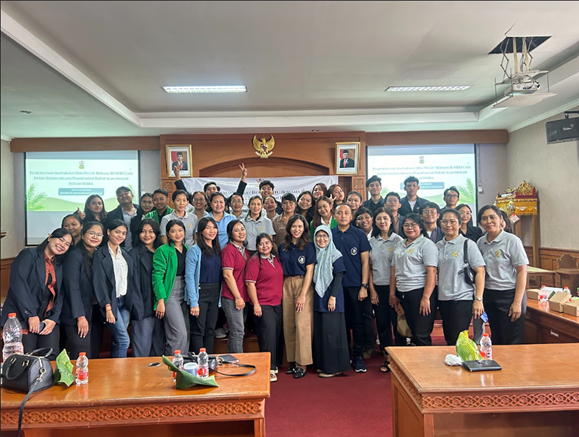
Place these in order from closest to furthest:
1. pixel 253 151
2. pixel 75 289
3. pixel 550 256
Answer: pixel 75 289 < pixel 550 256 < pixel 253 151

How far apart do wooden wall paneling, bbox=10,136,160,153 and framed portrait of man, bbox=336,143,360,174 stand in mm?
3230

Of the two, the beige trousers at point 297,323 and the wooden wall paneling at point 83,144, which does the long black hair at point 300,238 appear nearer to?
the beige trousers at point 297,323

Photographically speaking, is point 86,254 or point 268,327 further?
point 268,327

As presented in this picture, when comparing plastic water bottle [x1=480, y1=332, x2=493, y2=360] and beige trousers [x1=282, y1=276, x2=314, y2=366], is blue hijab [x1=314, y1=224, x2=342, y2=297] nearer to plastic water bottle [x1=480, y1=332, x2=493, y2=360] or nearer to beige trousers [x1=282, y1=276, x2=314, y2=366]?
beige trousers [x1=282, y1=276, x2=314, y2=366]

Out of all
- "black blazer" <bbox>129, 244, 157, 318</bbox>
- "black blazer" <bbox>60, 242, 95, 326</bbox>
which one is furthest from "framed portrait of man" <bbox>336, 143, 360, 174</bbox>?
"black blazer" <bbox>60, 242, 95, 326</bbox>

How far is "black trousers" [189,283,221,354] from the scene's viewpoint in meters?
3.77

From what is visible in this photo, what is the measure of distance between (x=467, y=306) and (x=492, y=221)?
72cm

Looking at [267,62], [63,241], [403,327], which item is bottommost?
[403,327]

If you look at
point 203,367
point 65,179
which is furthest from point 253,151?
point 203,367

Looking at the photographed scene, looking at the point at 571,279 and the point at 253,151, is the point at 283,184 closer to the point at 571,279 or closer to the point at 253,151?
the point at 253,151

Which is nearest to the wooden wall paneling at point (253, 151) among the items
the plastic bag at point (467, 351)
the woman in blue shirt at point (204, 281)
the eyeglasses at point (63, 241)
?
the woman in blue shirt at point (204, 281)

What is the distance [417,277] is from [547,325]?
1099 mm

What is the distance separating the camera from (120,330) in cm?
341

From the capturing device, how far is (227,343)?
403 centimetres
